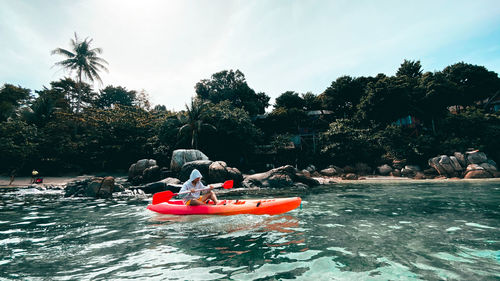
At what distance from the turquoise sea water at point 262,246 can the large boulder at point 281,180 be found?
8.62 meters

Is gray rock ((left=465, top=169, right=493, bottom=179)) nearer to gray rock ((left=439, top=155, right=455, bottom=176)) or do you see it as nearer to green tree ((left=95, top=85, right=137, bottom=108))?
gray rock ((left=439, top=155, right=455, bottom=176))

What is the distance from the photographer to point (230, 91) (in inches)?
1441

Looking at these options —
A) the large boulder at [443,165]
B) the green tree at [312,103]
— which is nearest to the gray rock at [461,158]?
the large boulder at [443,165]

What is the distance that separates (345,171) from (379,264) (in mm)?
21811

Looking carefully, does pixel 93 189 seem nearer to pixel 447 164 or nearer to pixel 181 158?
pixel 181 158

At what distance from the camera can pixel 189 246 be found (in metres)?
4.63

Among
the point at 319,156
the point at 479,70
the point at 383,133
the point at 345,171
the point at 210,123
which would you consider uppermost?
the point at 479,70

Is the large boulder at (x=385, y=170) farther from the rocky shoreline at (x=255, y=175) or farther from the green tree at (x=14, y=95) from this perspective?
the green tree at (x=14, y=95)

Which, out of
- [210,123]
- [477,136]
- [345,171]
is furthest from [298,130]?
[477,136]

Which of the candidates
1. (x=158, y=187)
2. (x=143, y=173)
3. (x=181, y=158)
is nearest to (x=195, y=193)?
(x=158, y=187)

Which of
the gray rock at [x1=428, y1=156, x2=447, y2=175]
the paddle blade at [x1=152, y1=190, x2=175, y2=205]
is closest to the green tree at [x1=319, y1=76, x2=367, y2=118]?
the gray rock at [x1=428, y1=156, x2=447, y2=175]

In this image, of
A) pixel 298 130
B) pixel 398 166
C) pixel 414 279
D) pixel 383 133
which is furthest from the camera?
pixel 298 130

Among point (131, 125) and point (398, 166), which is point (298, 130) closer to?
point (398, 166)

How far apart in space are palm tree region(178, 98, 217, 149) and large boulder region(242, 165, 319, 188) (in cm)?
921
